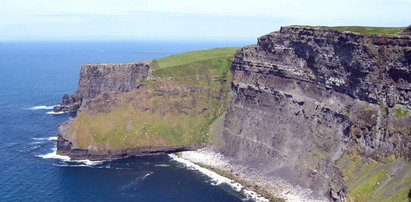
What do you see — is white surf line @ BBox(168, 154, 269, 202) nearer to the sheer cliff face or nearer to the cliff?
the cliff

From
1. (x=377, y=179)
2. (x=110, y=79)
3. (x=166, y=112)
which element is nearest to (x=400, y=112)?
(x=377, y=179)

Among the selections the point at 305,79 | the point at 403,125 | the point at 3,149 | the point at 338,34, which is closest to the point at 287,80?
the point at 305,79

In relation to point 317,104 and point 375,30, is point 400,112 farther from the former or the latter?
point 375,30

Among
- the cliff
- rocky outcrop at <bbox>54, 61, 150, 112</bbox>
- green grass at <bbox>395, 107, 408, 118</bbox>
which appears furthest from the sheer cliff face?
rocky outcrop at <bbox>54, 61, 150, 112</bbox>

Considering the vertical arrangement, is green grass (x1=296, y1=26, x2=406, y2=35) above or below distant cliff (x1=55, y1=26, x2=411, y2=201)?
above

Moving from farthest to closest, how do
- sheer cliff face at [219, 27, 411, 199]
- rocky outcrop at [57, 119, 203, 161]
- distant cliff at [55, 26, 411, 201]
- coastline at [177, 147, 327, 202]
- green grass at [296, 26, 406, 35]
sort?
1. rocky outcrop at [57, 119, 203, 161]
2. green grass at [296, 26, 406, 35]
3. coastline at [177, 147, 327, 202]
4. sheer cliff face at [219, 27, 411, 199]
5. distant cliff at [55, 26, 411, 201]

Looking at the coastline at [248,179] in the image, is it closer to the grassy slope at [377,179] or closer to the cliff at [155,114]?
the cliff at [155,114]

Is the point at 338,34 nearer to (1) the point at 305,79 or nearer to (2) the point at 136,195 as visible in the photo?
(1) the point at 305,79
